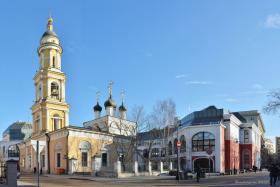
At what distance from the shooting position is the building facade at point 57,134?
55.3 meters

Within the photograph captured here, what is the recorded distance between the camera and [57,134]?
56.8 m

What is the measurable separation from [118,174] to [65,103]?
2269 cm

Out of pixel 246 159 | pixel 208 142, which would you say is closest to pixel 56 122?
pixel 208 142

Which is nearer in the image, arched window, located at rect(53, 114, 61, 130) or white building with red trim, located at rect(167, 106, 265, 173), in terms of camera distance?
arched window, located at rect(53, 114, 61, 130)

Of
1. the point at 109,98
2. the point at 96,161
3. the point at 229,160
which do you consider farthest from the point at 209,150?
the point at 96,161

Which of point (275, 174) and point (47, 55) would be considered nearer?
point (275, 174)

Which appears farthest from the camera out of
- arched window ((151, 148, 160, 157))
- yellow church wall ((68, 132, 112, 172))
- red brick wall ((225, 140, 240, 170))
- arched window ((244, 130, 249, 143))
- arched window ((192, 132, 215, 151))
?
arched window ((244, 130, 249, 143))

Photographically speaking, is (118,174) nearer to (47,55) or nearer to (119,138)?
(119,138)

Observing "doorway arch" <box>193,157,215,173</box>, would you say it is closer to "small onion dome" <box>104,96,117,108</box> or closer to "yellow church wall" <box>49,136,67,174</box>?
"small onion dome" <box>104,96,117,108</box>

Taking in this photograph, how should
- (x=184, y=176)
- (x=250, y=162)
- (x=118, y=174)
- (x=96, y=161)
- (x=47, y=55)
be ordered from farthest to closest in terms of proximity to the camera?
(x=250, y=162), (x=47, y=55), (x=96, y=161), (x=118, y=174), (x=184, y=176)

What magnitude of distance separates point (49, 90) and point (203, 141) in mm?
26836

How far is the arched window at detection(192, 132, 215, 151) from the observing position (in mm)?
69875

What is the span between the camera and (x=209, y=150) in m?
67.9

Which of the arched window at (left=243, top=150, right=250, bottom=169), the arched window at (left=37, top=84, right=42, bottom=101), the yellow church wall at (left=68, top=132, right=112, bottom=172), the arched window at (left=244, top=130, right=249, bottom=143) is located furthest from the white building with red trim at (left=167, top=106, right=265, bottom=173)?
the arched window at (left=37, top=84, right=42, bottom=101)
